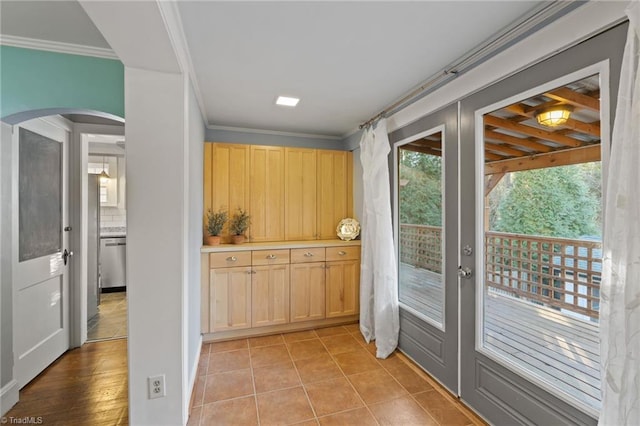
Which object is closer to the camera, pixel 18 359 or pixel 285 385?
pixel 18 359

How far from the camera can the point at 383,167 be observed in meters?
2.66

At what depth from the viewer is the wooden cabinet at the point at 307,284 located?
3082 mm

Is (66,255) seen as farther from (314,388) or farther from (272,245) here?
(314,388)

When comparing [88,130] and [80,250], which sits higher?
[88,130]

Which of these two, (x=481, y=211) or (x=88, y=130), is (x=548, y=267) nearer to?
(x=481, y=211)

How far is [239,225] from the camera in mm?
3162

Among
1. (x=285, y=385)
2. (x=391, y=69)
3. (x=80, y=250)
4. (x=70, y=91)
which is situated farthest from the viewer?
(x=80, y=250)

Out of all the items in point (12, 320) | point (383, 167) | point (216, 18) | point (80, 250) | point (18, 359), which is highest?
Result: point (216, 18)

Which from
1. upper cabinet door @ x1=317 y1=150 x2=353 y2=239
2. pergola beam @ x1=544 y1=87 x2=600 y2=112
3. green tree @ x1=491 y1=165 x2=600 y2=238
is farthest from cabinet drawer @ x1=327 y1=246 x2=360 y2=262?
pergola beam @ x1=544 y1=87 x2=600 y2=112

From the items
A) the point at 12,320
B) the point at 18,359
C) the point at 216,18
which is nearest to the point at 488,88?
the point at 216,18

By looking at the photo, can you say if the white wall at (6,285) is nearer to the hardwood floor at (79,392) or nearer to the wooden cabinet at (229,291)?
the hardwood floor at (79,392)

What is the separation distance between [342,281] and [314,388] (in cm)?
131

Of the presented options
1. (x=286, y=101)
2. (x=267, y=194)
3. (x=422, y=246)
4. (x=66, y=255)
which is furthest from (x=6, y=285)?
(x=422, y=246)

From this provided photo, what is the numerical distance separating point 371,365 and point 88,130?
339cm
